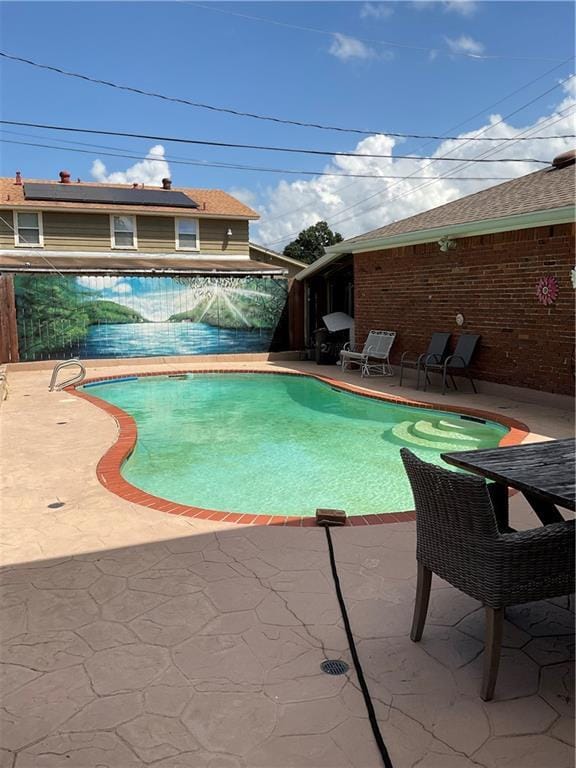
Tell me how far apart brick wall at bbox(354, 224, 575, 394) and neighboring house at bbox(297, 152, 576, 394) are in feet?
0.06

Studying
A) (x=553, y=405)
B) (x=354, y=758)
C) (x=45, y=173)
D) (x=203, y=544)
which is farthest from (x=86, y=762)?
(x=45, y=173)

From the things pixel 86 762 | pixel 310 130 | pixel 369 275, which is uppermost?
pixel 310 130

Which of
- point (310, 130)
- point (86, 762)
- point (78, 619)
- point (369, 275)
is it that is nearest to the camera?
A: point (86, 762)

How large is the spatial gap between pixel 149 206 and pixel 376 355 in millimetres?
11464

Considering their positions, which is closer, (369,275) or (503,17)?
(503,17)

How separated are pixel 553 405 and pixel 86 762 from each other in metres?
8.18

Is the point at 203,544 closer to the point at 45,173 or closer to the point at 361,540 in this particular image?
the point at 361,540

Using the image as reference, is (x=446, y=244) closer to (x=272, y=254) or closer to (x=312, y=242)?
(x=272, y=254)

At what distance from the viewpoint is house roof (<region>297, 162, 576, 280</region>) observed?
27.7ft

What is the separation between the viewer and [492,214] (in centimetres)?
949

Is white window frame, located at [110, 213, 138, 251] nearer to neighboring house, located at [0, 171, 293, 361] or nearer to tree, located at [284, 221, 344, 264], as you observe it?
neighboring house, located at [0, 171, 293, 361]

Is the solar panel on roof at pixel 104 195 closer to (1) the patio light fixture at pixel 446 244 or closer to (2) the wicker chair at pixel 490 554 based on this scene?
(1) the patio light fixture at pixel 446 244

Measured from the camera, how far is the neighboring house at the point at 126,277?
14578mm

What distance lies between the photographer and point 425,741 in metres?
2.07
